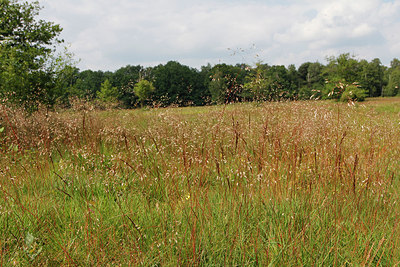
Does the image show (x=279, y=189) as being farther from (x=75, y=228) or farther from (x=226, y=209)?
(x=75, y=228)

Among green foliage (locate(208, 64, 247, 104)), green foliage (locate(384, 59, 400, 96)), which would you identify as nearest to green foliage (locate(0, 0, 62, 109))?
green foliage (locate(208, 64, 247, 104))

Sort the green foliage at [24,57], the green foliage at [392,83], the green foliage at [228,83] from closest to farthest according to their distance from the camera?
the green foliage at [228,83]
the green foliage at [24,57]
the green foliage at [392,83]

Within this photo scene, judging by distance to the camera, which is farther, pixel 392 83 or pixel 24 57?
pixel 392 83

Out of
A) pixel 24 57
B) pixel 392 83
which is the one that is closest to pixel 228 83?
pixel 24 57

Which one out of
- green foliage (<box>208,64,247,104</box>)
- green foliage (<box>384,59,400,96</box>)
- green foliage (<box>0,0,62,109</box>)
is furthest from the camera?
green foliage (<box>384,59,400,96</box>)

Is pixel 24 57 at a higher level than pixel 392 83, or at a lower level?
lower

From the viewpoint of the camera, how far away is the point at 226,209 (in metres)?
2.16

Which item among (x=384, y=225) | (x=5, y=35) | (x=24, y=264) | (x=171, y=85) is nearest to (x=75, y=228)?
(x=24, y=264)

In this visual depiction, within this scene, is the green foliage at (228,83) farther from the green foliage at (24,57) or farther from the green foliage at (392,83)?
the green foliage at (392,83)

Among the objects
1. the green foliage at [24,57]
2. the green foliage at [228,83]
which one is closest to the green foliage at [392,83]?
the green foliage at [228,83]

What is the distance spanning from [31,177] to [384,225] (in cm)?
367

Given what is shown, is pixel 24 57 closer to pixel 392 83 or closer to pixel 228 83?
pixel 228 83

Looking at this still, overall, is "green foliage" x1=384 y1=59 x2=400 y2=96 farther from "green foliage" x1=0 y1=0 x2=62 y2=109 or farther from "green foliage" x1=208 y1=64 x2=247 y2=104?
"green foliage" x1=0 y1=0 x2=62 y2=109

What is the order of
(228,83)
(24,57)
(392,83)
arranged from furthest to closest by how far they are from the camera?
(392,83) → (24,57) → (228,83)
